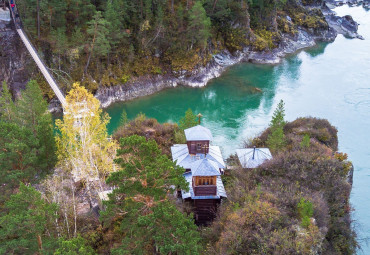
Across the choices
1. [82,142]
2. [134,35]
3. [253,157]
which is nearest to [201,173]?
[253,157]

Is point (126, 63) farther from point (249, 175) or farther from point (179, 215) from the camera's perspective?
point (179, 215)

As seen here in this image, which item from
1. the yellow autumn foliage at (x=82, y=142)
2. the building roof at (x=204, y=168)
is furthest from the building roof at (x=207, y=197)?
the yellow autumn foliage at (x=82, y=142)

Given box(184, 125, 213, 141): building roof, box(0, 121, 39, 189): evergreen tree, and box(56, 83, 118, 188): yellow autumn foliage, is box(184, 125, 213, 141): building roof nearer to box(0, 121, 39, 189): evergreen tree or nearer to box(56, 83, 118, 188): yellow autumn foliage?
box(56, 83, 118, 188): yellow autumn foliage

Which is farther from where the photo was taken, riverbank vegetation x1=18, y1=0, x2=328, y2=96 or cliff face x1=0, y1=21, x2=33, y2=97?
riverbank vegetation x1=18, y1=0, x2=328, y2=96

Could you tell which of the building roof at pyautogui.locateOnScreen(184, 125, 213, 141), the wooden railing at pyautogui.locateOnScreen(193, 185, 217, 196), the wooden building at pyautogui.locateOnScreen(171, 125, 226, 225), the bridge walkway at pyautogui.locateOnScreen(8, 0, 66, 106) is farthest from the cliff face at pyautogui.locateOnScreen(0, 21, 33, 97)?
the wooden railing at pyautogui.locateOnScreen(193, 185, 217, 196)

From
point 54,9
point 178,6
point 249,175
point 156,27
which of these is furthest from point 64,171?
point 178,6

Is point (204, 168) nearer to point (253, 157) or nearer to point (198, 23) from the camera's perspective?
point (253, 157)
